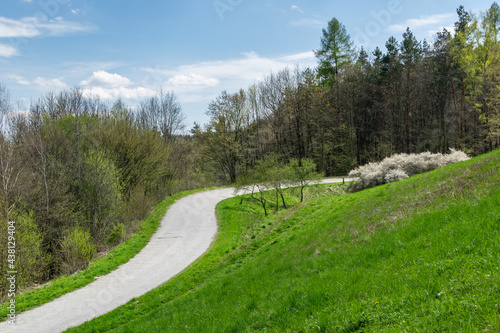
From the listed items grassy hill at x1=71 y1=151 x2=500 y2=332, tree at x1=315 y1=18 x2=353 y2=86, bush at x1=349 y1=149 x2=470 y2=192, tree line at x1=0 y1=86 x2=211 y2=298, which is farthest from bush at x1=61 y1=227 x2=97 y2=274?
tree at x1=315 y1=18 x2=353 y2=86

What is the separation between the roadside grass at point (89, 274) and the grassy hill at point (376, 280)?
358cm

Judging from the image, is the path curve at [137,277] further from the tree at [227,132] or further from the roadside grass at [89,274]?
the tree at [227,132]

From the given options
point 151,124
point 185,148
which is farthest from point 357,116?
point 151,124

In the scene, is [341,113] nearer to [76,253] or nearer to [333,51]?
[333,51]

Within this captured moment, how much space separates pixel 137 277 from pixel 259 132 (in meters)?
35.7

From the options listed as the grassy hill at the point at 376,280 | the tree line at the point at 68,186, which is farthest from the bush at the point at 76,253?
the grassy hill at the point at 376,280

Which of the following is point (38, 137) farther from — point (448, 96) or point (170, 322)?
point (448, 96)

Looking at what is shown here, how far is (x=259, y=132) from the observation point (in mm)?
48062

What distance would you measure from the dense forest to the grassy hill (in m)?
12.2

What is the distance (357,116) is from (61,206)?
1700 inches

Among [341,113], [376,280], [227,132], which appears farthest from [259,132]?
[376,280]

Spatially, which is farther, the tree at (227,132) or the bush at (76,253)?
the tree at (227,132)

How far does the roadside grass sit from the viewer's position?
1191 cm

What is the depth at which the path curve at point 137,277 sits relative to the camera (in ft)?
34.7
